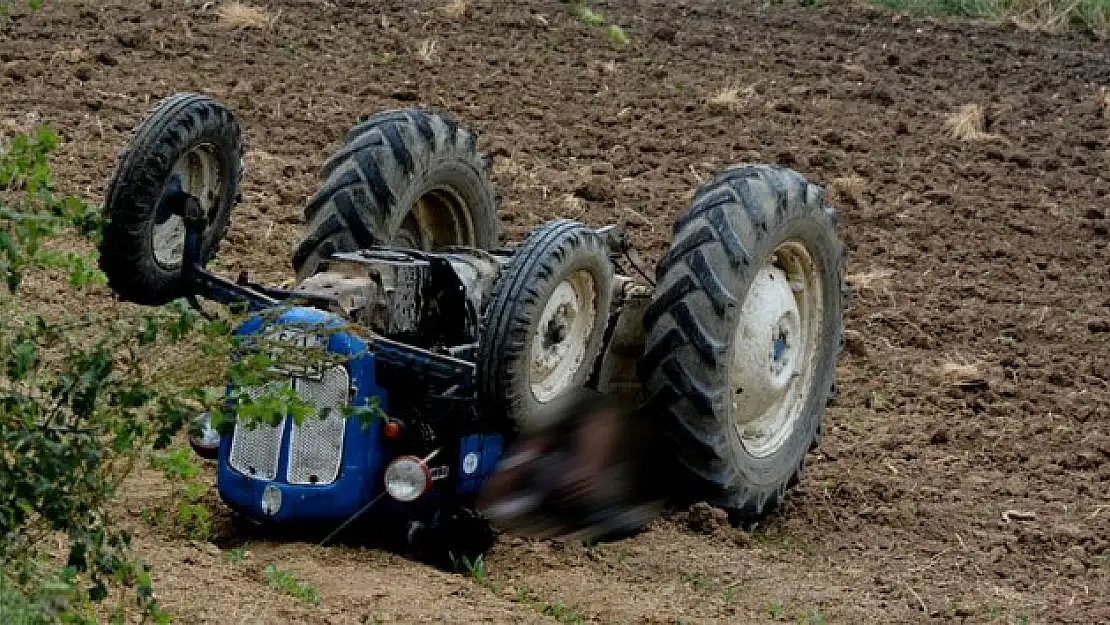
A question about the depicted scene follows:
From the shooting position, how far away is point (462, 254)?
818 centimetres

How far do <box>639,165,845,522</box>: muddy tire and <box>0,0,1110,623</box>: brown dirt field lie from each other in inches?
11.4

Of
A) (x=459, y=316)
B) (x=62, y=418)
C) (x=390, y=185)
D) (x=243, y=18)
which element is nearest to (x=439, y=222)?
(x=390, y=185)

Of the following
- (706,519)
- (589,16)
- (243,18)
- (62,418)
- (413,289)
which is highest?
(589,16)

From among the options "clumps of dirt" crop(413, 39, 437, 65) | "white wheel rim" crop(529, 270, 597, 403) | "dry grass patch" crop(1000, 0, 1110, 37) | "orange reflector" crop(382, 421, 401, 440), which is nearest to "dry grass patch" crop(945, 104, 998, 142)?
"clumps of dirt" crop(413, 39, 437, 65)

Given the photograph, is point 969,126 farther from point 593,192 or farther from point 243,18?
point 243,18

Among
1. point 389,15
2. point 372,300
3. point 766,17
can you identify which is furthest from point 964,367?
point 766,17

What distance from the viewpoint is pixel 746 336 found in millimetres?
8234

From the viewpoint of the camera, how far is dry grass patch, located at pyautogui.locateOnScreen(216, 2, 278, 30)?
16.3 metres

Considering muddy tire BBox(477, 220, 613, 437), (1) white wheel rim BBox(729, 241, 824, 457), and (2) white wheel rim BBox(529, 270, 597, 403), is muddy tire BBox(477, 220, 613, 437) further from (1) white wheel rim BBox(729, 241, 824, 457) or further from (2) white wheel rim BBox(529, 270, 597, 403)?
(1) white wheel rim BBox(729, 241, 824, 457)

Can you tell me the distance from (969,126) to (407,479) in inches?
358

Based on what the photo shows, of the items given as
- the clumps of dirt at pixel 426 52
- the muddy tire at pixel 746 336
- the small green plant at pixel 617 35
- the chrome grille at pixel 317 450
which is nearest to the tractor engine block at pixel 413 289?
the chrome grille at pixel 317 450

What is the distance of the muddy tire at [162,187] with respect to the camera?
7.03m

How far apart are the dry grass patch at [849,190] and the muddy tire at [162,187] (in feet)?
21.5

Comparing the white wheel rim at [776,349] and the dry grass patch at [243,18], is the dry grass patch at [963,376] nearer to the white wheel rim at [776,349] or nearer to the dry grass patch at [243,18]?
the white wheel rim at [776,349]
